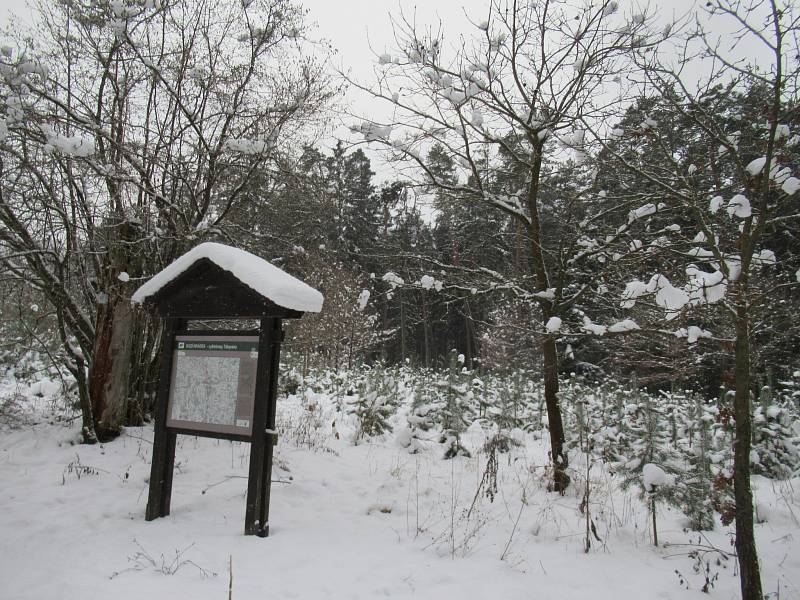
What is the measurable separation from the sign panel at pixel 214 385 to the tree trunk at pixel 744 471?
3.73 m

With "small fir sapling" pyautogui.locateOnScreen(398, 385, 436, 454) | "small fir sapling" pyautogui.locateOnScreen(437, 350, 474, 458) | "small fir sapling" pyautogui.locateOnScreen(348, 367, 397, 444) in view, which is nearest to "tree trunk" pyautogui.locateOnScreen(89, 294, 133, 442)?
"small fir sapling" pyautogui.locateOnScreen(348, 367, 397, 444)

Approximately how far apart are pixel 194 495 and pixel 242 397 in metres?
1.57

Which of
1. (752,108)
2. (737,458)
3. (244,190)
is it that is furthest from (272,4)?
(737,458)

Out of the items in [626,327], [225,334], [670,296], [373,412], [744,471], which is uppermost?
[670,296]

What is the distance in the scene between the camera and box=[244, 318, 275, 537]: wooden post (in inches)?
157

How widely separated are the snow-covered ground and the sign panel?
912 mm

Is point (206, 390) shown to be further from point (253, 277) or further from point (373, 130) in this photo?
point (373, 130)

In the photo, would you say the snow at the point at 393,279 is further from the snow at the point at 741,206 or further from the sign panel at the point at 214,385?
the snow at the point at 741,206

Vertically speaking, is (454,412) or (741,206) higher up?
(741,206)

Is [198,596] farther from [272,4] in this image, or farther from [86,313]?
[272,4]

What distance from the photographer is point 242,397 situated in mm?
4234

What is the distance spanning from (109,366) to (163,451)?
92.3 inches

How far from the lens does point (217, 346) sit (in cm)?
443

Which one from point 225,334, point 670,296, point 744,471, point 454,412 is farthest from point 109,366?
point 744,471
